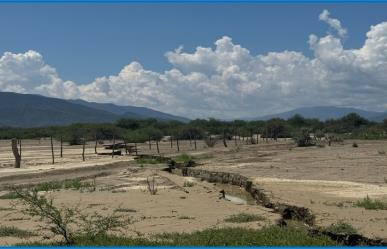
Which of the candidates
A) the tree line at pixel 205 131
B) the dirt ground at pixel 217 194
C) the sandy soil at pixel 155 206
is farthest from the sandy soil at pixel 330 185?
the tree line at pixel 205 131

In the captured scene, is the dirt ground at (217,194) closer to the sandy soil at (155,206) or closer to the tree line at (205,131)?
the sandy soil at (155,206)

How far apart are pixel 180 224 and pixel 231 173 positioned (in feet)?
49.2

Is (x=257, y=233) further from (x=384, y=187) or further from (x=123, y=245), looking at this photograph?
(x=384, y=187)

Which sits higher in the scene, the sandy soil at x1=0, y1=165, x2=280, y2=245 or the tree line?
the tree line

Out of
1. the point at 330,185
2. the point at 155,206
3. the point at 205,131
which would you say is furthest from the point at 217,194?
the point at 205,131

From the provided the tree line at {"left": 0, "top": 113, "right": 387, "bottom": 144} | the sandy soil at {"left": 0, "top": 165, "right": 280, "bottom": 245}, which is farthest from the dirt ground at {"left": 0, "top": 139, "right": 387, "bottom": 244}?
the tree line at {"left": 0, "top": 113, "right": 387, "bottom": 144}

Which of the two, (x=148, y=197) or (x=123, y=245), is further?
(x=148, y=197)

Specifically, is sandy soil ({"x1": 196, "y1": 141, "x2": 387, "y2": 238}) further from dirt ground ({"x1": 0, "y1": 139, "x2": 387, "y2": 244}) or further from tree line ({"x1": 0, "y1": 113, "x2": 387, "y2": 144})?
tree line ({"x1": 0, "y1": 113, "x2": 387, "y2": 144})

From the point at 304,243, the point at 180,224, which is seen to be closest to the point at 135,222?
the point at 180,224

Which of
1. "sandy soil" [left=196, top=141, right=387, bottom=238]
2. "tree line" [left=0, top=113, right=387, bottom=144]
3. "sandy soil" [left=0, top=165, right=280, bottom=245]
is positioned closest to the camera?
"sandy soil" [left=0, top=165, right=280, bottom=245]

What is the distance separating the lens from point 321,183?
24.6m

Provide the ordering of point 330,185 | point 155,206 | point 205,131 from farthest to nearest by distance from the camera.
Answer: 1. point 205,131
2. point 330,185
3. point 155,206

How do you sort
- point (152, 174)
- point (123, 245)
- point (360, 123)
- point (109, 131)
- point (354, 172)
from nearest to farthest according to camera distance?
point (123, 245)
point (354, 172)
point (152, 174)
point (109, 131)
point (360, 123)

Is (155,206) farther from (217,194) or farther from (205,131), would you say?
(205,131)
